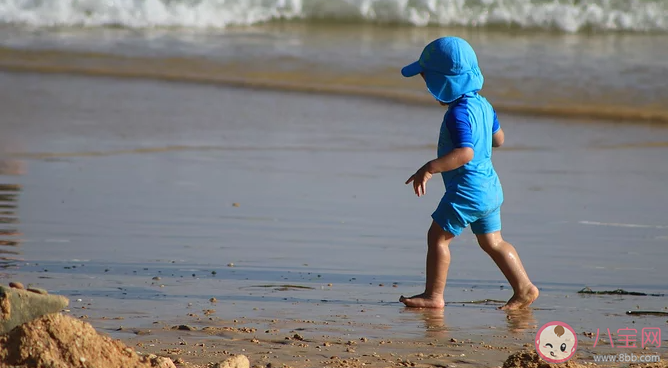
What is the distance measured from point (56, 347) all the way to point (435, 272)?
210 cm

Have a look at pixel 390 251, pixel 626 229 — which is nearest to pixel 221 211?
pixel 390 251

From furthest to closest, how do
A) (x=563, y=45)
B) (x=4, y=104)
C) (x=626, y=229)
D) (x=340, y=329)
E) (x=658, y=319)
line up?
1. (x=563, y=45)
2. (x=4, y=104)
3. (x=626, y=229)
4. (x=658, y=319)
5. (x=340, y=329)

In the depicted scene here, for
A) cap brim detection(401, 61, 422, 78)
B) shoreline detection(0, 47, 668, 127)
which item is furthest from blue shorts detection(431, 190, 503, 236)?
shoreline detection(0, 47, 668, 127)

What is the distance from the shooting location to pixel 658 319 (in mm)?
4203

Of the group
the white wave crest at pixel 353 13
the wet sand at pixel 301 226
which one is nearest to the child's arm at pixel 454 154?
the wet sand at pixel 301 226

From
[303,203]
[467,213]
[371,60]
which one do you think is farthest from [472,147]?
[371,60]

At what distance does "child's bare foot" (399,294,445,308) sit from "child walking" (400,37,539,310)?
0.13 metres

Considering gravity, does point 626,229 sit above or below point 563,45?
below

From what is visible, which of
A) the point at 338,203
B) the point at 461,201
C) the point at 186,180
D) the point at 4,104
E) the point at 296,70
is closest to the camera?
the point at 461,201

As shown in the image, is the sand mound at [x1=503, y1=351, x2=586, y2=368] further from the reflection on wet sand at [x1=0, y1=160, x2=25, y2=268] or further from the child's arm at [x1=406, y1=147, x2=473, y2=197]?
the reflection on wet sand at [x1=0, y1=160, x2=25, y2=268]

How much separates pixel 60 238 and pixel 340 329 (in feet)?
7.22

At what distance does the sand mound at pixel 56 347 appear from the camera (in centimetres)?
273

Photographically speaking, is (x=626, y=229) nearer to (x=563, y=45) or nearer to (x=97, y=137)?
(x=97, y=137)

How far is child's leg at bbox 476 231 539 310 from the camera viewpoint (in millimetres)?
4434
